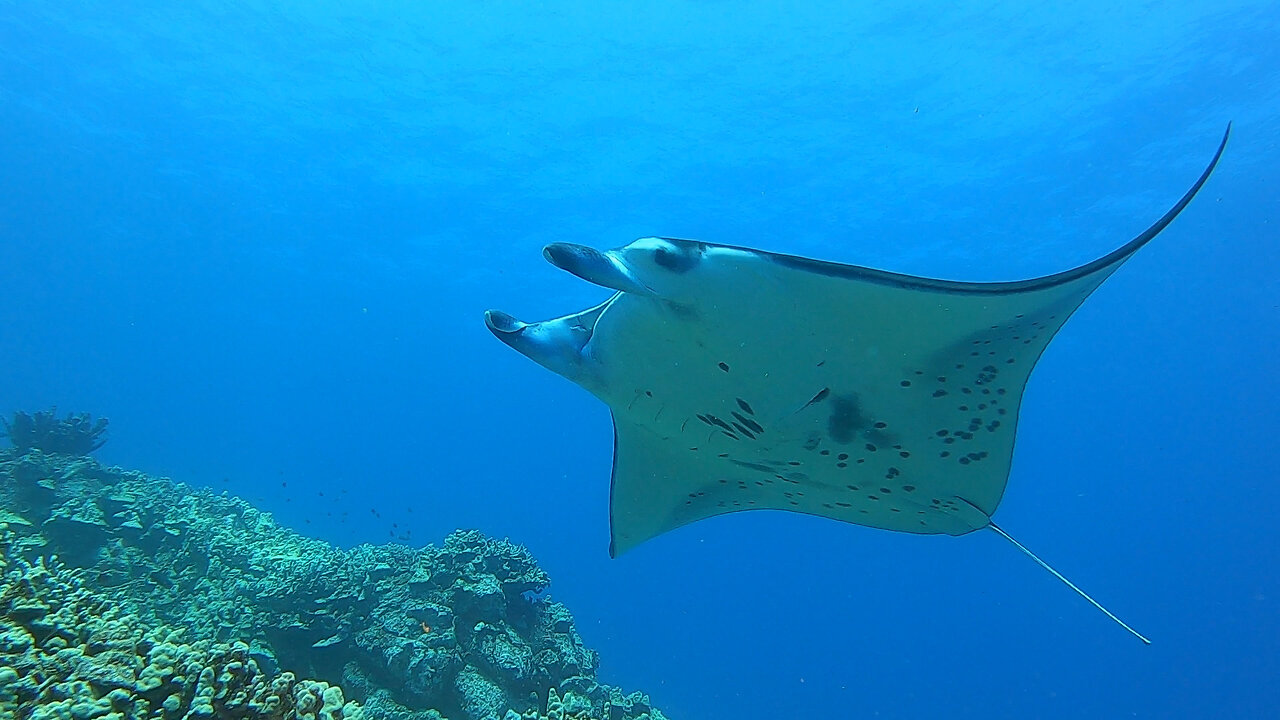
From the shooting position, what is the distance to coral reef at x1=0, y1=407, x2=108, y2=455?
31.6ft

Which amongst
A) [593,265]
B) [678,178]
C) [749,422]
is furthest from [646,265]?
[678,178]

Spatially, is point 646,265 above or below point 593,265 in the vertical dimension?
above

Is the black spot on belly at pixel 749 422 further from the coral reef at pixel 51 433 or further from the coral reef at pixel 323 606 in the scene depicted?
the coral reef at pixel 51 433

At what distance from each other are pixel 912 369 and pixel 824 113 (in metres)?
18.6

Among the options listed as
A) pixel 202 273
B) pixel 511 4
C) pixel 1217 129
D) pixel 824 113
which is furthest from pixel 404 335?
pixel 1217 129

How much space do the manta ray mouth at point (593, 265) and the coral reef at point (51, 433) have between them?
445 inches

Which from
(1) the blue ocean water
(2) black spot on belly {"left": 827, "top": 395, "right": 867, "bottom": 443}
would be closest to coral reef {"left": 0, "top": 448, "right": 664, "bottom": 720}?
(2) black spot on belly {"left": 827, "top": 395, "right": 867, "bottom": 443}

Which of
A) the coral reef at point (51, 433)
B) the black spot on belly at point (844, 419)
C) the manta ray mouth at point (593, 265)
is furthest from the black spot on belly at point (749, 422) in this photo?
the coral reef at point (51, 433)

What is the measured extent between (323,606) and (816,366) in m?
5.04

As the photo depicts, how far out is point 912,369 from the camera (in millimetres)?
3133

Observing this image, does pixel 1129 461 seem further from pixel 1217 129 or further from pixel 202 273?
pixel 202 273

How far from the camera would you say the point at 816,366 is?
313cm

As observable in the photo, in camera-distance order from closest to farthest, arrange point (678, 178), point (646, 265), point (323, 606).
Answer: point (646, 265)
point (323, 606)
point (678, 178)

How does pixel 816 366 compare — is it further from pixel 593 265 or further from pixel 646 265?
pixel 593 265
